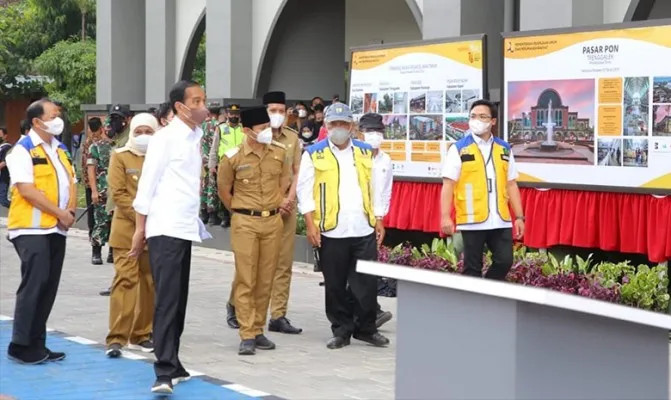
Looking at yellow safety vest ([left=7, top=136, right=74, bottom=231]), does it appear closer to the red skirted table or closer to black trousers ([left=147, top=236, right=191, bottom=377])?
black trousers ([left=147, top=236, right=191, bottom=377])

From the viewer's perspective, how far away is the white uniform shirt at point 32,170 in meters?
9.11

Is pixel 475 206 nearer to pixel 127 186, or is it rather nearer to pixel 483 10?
pixel 127 186

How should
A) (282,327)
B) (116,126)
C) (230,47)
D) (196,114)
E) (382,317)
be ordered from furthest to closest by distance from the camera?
(230,47) → (116,126) → (382,317) → (282,327) → (196,114)

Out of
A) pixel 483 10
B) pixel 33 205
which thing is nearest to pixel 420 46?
pixel 483 10

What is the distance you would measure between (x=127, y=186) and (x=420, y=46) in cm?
501

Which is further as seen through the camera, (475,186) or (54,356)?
(475,186)

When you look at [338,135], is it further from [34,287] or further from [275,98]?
[34,287]

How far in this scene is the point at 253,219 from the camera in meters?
9.73

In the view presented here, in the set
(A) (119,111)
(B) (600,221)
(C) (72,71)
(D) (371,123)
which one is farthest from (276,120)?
(C) (72,71)

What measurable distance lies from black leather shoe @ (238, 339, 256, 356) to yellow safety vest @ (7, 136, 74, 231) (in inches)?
69.3

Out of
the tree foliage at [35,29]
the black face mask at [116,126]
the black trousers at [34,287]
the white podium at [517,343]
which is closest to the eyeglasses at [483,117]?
the black trousers at [34,287]

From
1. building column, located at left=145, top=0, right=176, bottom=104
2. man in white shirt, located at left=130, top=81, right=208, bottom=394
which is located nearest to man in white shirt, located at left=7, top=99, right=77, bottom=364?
man in white shirt, located at left=130, top=81, right=208, bottom=394

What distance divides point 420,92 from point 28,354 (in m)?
6.17

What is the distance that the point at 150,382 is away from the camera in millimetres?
8492
